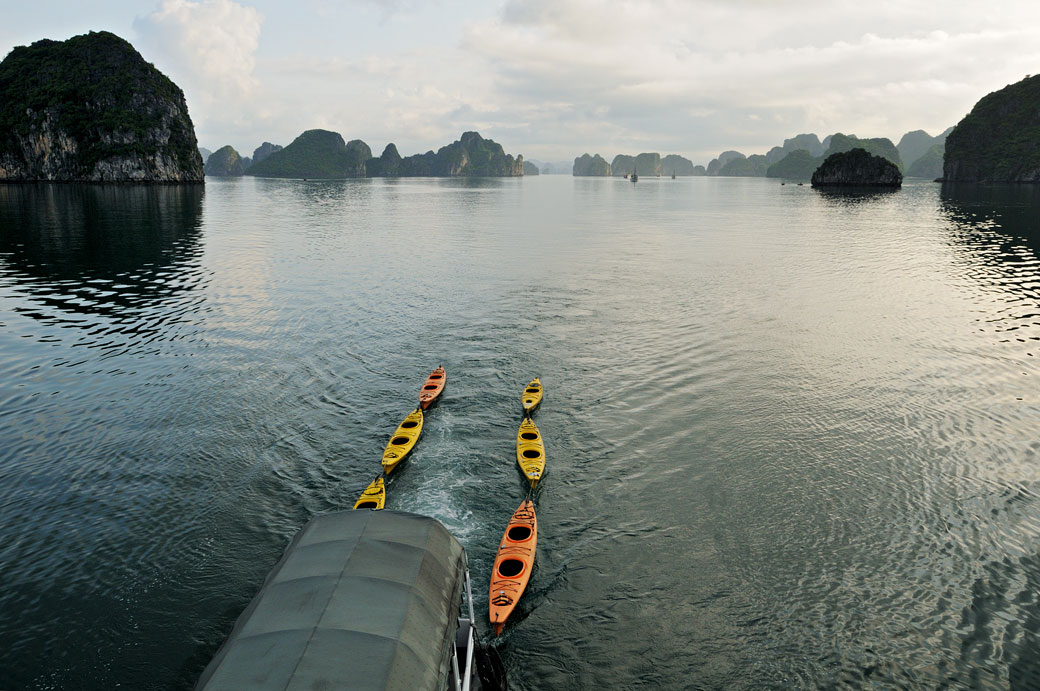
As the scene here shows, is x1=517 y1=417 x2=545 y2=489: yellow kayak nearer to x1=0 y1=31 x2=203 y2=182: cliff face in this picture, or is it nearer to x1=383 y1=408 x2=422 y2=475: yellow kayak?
x1=383 y1=408 x2=422 y2=475: yellow kayak

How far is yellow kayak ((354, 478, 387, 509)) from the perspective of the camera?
2102 cm

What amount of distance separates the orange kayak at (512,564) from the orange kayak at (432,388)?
1059cm

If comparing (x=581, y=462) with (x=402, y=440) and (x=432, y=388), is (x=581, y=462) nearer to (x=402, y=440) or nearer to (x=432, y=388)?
(x=402, y=440)

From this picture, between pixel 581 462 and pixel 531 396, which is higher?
pixel 531 396


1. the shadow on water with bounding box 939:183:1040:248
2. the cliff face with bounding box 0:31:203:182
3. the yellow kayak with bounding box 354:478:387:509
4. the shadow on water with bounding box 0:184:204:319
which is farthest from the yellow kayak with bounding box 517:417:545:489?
the cliff face with bounding box 0:31:203:182

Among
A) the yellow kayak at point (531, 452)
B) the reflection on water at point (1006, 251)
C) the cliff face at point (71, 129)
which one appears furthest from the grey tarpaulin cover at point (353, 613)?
the cliff face at point (71, 129)

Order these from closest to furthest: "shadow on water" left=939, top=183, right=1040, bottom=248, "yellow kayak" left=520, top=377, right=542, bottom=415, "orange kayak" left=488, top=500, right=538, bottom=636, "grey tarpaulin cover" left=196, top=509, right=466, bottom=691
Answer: "grey tarpaulin cover" left=196, top=509, right=466, bottom=691, "orange kayak" left=488, top=500, right=538, bottom=636, "yellow kayak" left=520, top=377, right=542, bottom=415, "shadow on water" left=939, top=183, right=1040, bottom=248

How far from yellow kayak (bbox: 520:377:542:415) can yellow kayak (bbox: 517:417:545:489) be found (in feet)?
5.57

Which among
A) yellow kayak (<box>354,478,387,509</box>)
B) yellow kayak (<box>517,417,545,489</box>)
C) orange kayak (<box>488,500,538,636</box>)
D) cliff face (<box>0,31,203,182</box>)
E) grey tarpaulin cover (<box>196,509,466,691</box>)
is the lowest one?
orange kayak (<box>488,500,538,636</box>)

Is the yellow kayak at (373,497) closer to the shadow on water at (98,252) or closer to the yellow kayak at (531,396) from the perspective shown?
the yellow kayak at (531,396)

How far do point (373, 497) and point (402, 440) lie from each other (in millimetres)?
4721

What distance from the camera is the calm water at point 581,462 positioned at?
15906 millimetres

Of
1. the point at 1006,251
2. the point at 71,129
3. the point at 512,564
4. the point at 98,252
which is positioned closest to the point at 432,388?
the point at 512,564

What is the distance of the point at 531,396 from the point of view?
30750 millimetres
